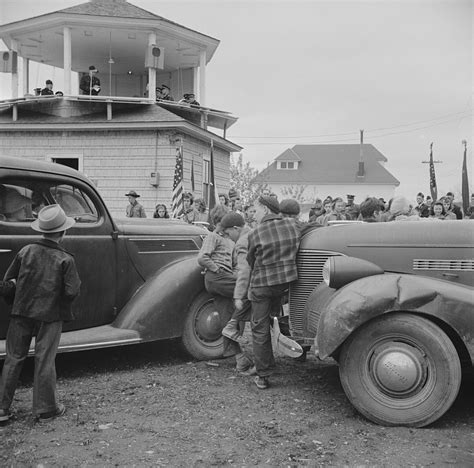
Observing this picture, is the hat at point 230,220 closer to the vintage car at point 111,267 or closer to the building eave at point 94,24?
the vintage car at point 111,267

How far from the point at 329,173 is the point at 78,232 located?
53.5 m

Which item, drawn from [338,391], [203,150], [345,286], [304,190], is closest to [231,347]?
[338,391]

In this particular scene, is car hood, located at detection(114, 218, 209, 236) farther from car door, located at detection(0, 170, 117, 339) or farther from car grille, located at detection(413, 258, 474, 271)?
car grille, located at detection(413, 258, 474, 271)

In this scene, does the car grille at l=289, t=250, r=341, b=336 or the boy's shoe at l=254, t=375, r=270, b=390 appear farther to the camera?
the boy's shoe at l=254, t=375, r=270, b=390

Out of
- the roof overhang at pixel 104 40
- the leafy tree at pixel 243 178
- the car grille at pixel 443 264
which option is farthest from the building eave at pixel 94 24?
the leafy tree at pixel 243 178

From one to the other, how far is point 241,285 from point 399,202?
2013 mm

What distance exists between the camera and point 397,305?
397 cm

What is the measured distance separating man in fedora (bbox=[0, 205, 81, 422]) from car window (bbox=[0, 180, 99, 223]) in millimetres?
895

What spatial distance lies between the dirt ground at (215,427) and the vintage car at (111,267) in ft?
1.41

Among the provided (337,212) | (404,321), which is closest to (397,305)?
(404,321)

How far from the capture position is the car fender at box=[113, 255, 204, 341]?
5453 mm

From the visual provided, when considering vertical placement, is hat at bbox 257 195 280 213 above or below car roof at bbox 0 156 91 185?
below

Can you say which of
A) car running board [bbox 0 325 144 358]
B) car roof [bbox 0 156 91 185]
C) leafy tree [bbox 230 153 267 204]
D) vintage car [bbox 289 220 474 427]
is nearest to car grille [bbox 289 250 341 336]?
vintage car [bbox 289 220 474 427]

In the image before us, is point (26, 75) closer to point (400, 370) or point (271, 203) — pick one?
point (271, 203)
